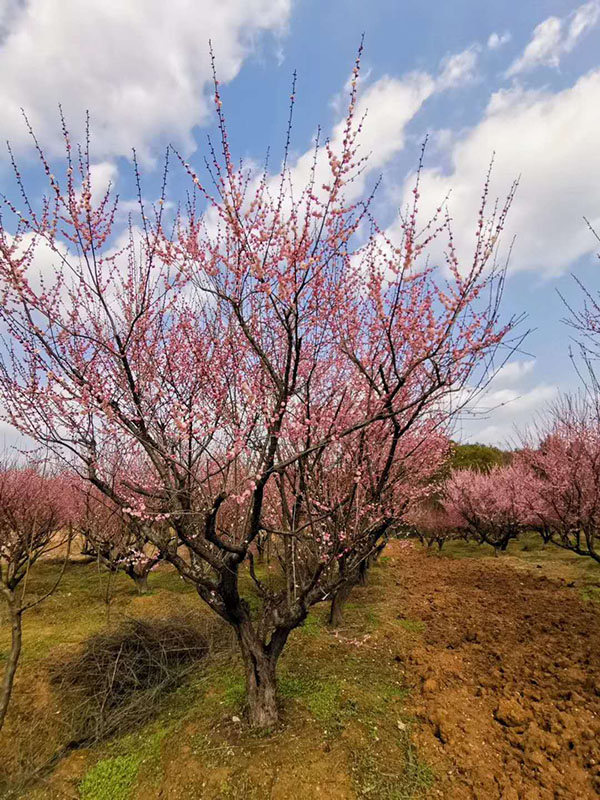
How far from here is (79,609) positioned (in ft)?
34.4

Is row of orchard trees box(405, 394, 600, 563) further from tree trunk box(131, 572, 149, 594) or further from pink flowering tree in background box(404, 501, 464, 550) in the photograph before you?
tree trunk box(131, 572, 149, 594)

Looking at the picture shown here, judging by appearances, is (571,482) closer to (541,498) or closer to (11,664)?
(541,498)

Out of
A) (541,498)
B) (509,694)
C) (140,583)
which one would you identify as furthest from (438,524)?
(509,694)

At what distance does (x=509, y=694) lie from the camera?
5.32 m

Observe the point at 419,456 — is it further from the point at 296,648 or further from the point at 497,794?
the point at 497,794

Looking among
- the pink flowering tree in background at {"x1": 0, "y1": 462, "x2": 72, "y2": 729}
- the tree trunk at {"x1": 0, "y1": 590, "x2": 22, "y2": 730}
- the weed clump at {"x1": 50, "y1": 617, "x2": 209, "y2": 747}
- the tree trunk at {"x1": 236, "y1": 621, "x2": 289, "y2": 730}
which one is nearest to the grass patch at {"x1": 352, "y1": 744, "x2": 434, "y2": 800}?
the tree trunk at {"x1": 236, "y1": 621, "x2": 289, "y2": 730}

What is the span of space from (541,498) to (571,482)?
3138mm

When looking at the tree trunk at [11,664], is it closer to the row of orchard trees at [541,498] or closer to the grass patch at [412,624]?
the grass patch at [412,624]

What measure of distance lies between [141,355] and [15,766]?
16.9ft

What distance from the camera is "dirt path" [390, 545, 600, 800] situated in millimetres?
3904

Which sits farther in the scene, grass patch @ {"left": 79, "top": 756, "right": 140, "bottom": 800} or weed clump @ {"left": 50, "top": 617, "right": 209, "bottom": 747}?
weed clump @ {"left": 50, "top": 617, "right": 209, "bottom": 747}

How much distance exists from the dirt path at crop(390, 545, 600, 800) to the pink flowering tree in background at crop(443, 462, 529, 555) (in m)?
7.49

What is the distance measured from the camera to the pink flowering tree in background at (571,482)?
1055cm

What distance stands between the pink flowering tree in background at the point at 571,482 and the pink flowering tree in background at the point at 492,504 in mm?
806
